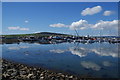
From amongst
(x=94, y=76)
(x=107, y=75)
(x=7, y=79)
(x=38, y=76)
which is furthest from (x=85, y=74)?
(x=7, y=79)

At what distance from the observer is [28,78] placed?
16.4 metres

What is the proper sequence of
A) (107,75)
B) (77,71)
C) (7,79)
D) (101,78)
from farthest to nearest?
1. (77,71)
2. (107,75)
3. (101,78)
4. (7,79)

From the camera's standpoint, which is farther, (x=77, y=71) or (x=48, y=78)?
(x=77, y=71)

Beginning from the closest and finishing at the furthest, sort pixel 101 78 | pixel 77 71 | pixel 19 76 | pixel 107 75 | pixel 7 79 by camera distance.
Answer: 1. pixel 7 79
2. pixel 19 76
3. pixel 101 78
4. pixel 107 75
5. pixel 77 71

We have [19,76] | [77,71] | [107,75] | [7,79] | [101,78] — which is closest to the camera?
[7,79]

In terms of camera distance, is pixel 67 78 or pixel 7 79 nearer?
pixel 7 79

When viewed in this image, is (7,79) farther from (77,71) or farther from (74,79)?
(77,71)

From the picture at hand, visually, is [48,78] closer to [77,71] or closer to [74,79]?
[74,79]

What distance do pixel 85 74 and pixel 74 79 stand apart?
10.2 ft

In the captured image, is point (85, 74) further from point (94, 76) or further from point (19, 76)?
point (19, 76)

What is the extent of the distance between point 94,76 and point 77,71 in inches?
103

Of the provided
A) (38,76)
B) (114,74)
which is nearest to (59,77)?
(38,76)

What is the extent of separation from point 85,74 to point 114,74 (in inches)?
131

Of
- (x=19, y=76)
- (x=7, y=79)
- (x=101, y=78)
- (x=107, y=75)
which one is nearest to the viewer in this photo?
(x=7, y=79)
